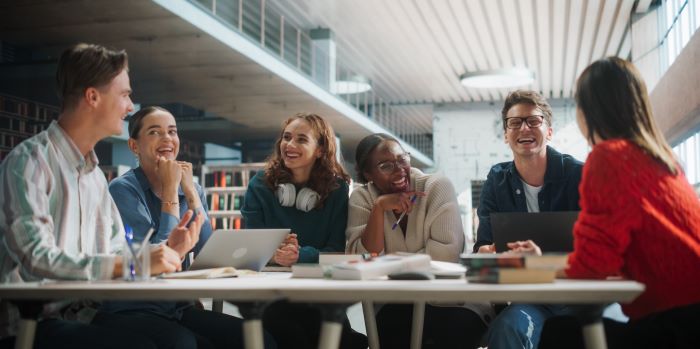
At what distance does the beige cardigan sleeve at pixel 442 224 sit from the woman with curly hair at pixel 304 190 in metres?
0.39

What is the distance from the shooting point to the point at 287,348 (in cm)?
247

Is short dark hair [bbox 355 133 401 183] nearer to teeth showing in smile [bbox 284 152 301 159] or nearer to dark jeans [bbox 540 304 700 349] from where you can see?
teeth showing in smile [bbox 284 152 301 159]

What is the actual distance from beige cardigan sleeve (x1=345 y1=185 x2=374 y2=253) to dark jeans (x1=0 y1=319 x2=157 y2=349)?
1160mm

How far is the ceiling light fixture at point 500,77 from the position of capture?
37.7 feet

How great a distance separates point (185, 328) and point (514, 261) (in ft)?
3.41

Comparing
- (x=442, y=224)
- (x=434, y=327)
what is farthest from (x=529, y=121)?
(x=434, y=327)

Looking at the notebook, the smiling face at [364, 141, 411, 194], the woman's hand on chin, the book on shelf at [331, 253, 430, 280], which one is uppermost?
the smiling face at [364, 141, 411, 194]

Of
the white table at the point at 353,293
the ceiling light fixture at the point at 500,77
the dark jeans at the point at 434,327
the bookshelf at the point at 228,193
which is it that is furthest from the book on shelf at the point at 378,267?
the ceiling light fixture at the point at 500,77

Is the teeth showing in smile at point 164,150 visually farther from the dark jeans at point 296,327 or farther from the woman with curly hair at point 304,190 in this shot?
the dark jeans at point 296,327

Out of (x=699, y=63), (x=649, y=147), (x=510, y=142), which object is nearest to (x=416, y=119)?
(x=699, y=63)

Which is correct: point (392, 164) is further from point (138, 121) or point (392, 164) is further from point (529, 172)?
point (138, 121)

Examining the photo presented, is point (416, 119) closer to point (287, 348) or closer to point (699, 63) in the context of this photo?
point (699, 63)

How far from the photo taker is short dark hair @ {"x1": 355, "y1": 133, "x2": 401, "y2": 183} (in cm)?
274

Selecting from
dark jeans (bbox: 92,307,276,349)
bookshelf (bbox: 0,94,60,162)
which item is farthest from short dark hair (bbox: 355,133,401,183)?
bookshelf (bbox: 0,94,60,162)
